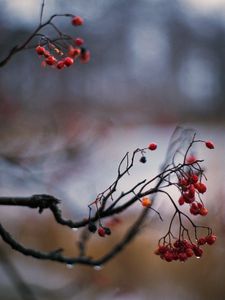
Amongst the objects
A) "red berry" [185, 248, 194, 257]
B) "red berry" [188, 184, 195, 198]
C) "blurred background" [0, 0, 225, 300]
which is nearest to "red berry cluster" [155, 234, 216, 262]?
"red berry" [185, 248, 194, 257]

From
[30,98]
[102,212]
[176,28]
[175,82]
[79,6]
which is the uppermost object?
[102,212]

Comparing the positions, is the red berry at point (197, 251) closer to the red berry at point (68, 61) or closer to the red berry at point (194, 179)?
the red berry at point (194, 179)

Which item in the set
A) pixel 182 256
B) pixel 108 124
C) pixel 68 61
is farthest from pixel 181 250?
pixel 108 124

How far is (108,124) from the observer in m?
4.77

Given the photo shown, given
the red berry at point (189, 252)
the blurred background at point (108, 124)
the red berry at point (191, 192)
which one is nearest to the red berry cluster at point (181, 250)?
the red berry at point (189, 252)

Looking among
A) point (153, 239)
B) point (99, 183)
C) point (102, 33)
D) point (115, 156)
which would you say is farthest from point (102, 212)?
point (102, 33)

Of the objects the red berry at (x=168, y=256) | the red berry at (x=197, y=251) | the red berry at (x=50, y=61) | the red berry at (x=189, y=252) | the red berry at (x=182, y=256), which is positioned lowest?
the red berry at (x=168, y=256)

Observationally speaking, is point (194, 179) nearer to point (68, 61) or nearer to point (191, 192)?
point (191, 192)

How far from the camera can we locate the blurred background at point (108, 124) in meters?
3.97

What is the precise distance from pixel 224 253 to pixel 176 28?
7345 mm

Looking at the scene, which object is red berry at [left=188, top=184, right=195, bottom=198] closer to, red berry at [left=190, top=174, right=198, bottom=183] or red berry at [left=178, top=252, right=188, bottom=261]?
red berry at [left=190, top=174, right=198, bottom=183]

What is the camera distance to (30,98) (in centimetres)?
548

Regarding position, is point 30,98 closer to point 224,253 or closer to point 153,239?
point 153,239

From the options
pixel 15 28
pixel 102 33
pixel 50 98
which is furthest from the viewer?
pixel 102 33
